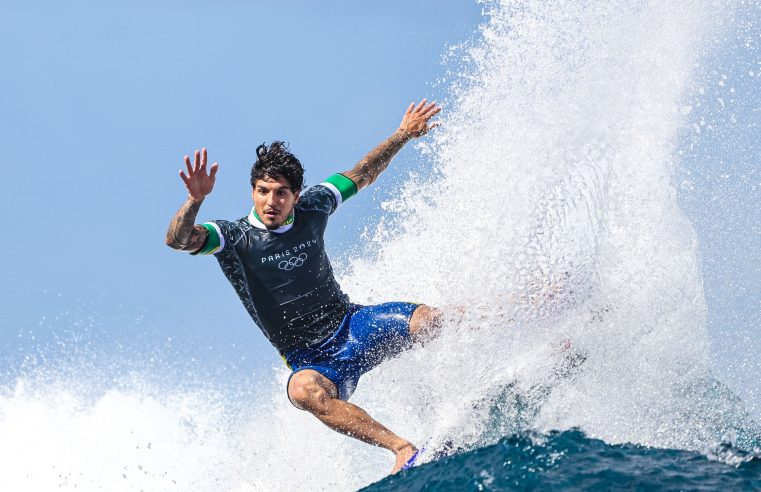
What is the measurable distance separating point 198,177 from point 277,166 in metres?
0.87

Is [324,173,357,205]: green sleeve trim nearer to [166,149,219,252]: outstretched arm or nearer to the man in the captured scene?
the man

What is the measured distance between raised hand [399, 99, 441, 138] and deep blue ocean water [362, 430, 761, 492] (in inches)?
142

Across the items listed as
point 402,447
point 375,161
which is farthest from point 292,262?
point 402,447

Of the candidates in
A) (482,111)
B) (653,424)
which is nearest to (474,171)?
(482,111)

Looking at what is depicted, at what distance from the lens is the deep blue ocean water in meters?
5.05

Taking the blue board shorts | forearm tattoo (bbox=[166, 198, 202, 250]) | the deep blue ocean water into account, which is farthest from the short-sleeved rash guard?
the deep blue ocean water

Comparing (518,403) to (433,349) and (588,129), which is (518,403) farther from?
(588,129)

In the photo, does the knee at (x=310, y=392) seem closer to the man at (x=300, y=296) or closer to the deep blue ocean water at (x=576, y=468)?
the man at (x=300, y=296)

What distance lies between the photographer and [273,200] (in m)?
6.84

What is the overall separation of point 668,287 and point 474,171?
2.37 meters

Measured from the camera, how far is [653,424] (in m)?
6.29

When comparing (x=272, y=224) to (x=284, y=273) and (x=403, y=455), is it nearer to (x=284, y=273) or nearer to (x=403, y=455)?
(x=284, y=273)

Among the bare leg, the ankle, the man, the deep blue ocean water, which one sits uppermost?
the man

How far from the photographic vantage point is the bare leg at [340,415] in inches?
247
